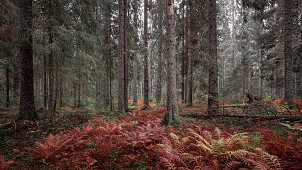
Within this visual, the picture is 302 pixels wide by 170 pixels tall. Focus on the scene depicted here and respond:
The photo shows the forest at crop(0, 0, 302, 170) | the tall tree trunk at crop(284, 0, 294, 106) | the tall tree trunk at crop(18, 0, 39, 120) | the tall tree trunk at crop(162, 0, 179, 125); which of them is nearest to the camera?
the forest at crop(0, 0, 302, 170)

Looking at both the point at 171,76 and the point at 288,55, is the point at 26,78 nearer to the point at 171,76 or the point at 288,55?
the point at 171,76

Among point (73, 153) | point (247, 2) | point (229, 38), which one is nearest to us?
point (73, 153)

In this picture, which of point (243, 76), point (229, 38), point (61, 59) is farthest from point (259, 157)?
point (229, 38)

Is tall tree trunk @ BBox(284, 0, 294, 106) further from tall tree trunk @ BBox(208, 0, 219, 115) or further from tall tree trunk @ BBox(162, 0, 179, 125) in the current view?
tall tree trunk @ BBox(162, 0, 179, 125)

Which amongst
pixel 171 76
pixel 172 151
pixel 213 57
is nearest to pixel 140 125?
pixel 171 76

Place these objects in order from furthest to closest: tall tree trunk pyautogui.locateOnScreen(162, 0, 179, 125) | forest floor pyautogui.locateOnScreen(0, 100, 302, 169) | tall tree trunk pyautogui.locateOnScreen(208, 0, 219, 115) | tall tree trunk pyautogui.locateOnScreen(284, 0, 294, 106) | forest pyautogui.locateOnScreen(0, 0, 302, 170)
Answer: tall tree trunk pyautogui.locateOnScreen(284, 0, 294, 106) < tall tree trunk pyautogui.locateOnScreen(208, 0, 219, 115) < tall tree trunk pyautogui.locateOnScreen(162, 0, 179, 125) < forest pyautogui.locateOnScreen(0, 0, 302, 170) < forest floor pyautogui.locateOnScreen(0, 100, 302, 169)

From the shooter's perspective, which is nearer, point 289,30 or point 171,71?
point 171,71

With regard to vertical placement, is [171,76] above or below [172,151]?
above

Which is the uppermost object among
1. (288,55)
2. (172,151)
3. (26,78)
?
(288,55)

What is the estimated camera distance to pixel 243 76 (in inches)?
621

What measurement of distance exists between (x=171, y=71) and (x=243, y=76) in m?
13.3

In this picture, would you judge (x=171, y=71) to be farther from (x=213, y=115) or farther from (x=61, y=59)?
(x=61, y=59)

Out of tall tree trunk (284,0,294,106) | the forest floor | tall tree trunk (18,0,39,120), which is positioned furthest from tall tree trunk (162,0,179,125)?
tall tree trunk (284,0,294,106)

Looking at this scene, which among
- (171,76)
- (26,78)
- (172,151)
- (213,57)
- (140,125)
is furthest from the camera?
(213,57)
